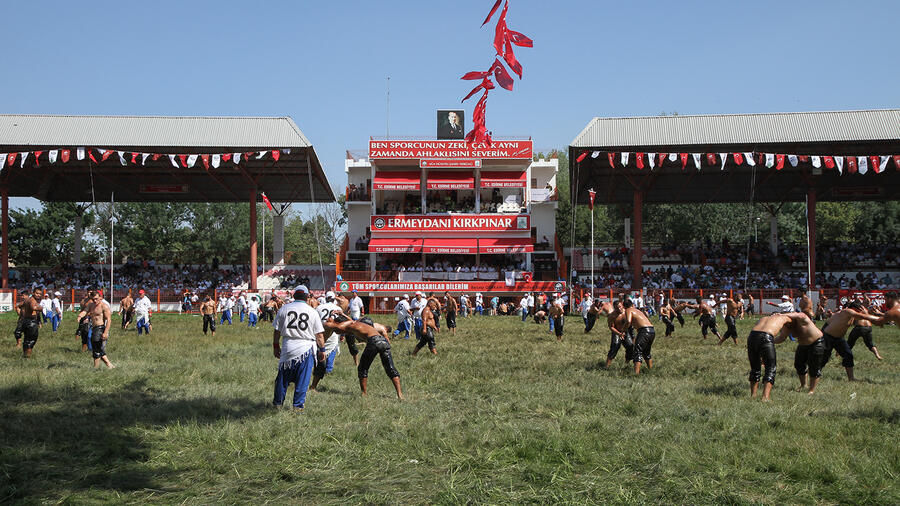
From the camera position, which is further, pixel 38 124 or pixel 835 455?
pixel 38 124

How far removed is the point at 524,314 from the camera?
31766 mm

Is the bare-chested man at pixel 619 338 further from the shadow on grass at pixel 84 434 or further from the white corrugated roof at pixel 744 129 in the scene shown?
the white corrugated roof at pixel 744 129

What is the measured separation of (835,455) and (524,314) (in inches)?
985

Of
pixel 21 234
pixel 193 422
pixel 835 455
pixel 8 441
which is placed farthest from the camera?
pixel 21 234

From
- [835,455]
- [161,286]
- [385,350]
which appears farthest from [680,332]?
[161,286]

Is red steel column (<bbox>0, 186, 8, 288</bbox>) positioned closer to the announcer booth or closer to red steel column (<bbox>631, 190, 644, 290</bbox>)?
the announcer booth

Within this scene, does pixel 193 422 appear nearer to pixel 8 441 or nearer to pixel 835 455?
pixel 8 441

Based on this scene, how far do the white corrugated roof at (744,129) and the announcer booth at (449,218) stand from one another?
804 cm

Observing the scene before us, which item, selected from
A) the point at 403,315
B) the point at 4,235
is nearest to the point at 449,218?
the point at 403,315

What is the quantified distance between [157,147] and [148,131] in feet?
4.68

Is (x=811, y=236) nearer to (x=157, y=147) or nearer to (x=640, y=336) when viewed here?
(x=640, y=336)

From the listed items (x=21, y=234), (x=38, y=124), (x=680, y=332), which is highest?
(x=38, y=124)

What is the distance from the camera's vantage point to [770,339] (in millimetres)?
10258

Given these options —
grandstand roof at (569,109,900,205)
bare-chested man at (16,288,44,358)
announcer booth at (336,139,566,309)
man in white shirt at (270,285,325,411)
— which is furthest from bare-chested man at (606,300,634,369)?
announcer booth at (336,139,566,309)
